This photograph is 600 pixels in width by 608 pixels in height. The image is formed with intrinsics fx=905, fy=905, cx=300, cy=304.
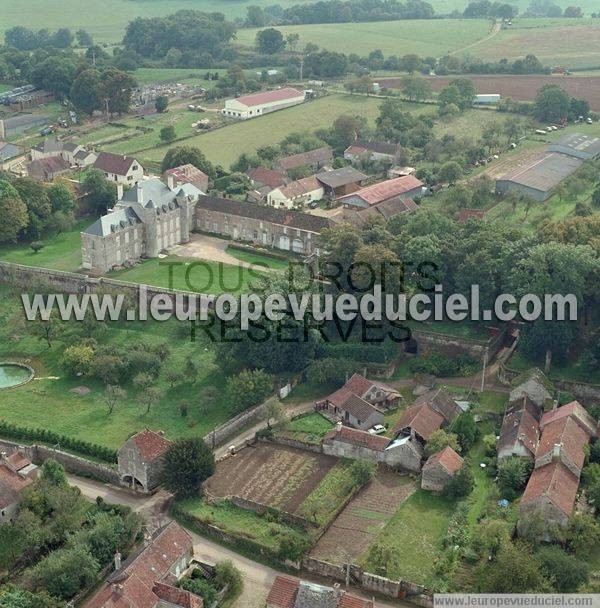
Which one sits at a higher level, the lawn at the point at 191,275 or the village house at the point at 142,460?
the lawn at the point at 191,275

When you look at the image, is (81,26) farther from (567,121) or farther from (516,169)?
(516,169)

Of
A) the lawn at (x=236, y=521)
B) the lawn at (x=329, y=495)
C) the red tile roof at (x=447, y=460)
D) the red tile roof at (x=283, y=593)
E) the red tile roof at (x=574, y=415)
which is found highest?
the red tile roof at (x=574, y=415)

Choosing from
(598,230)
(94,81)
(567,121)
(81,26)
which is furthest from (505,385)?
(81,26)

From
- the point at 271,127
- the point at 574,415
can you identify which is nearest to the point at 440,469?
the point at 574,415

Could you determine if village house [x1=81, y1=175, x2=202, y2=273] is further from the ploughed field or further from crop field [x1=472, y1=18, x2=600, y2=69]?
crop field [x1=472, y1=18, x2=600, y2=69]

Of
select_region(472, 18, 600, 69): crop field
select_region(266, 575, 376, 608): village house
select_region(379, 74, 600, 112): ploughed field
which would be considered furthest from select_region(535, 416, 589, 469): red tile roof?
select_region(472, 18, 600, 69): crop field

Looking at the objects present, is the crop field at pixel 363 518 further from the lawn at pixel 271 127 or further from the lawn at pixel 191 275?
the lawn at pixel 271 127

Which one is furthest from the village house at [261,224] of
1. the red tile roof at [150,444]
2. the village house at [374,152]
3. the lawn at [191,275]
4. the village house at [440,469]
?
the village house at [440,469]
